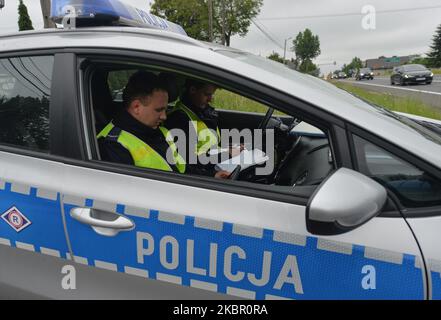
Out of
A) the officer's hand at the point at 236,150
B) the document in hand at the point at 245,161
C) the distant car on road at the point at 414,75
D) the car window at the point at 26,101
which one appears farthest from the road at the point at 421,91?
the car window at the point at 26,101

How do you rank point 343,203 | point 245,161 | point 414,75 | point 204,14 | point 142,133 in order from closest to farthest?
point 343,203 → point 142,133 → point 245,161 → point 414,75 → point 204,14

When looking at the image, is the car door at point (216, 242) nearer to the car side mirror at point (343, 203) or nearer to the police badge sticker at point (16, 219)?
the car side mirror at point (343, 203)

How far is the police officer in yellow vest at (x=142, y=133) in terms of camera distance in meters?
1.61

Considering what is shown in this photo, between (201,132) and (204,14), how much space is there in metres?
36.0

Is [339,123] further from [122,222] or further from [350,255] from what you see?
[122,222]

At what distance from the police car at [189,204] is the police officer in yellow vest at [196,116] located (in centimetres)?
96

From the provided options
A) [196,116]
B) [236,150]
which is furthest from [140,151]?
[196,116]

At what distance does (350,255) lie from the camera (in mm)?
1169

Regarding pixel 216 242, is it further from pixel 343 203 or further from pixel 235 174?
pixel 235 174

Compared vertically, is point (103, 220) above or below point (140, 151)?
below

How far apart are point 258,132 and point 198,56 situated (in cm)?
162

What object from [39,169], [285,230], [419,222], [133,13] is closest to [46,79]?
[39,169]

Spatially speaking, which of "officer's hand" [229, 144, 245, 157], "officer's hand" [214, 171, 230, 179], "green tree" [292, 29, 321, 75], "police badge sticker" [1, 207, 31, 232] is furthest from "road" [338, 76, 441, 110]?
"green tree" [292, 29, 321, 75]

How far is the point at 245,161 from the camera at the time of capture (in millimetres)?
2178
